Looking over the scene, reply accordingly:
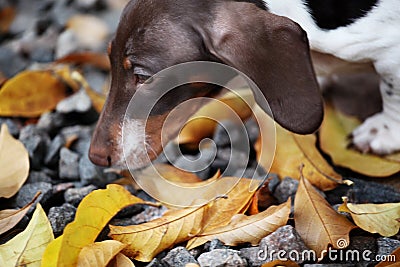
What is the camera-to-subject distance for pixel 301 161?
262 cm

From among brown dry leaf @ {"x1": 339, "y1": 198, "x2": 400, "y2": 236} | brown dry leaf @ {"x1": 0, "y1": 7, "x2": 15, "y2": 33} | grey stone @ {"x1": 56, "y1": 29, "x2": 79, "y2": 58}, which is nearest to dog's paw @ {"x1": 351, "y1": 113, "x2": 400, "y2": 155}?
brown dry leaf @ {"x1": 339, "y1": 198, "x2": 400, "y2": 236}

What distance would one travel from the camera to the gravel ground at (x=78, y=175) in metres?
2.12

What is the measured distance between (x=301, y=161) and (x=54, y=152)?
98 cm

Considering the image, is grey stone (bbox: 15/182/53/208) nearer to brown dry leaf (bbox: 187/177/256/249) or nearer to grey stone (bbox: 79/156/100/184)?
grey stone (bbox: 79/156/100/184)

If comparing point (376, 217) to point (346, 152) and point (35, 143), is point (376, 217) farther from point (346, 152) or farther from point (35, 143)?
point (35, 143)

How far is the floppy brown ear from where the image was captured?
7.30ft

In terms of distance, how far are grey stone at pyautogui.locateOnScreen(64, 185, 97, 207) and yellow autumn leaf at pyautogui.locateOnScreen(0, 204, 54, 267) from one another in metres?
0.30

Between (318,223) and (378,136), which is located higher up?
(318,223)

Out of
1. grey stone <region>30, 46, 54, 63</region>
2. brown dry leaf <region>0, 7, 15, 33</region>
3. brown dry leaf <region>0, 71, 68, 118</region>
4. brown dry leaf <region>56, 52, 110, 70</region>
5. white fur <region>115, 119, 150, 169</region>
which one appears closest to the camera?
white fur <region>115, 119, 150, 169</region>

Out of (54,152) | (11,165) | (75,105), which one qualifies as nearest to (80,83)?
(75,105)

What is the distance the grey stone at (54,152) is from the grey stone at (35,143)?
0.07ft

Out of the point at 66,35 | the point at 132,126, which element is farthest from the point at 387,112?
the point at 66,35

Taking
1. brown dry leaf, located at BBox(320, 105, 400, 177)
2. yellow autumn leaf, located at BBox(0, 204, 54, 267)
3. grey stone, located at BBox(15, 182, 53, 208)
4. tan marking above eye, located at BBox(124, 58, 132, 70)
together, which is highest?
tan marking above eye, located at BBox(124, 58, 132, 70)

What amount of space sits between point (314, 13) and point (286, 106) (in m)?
0.41
